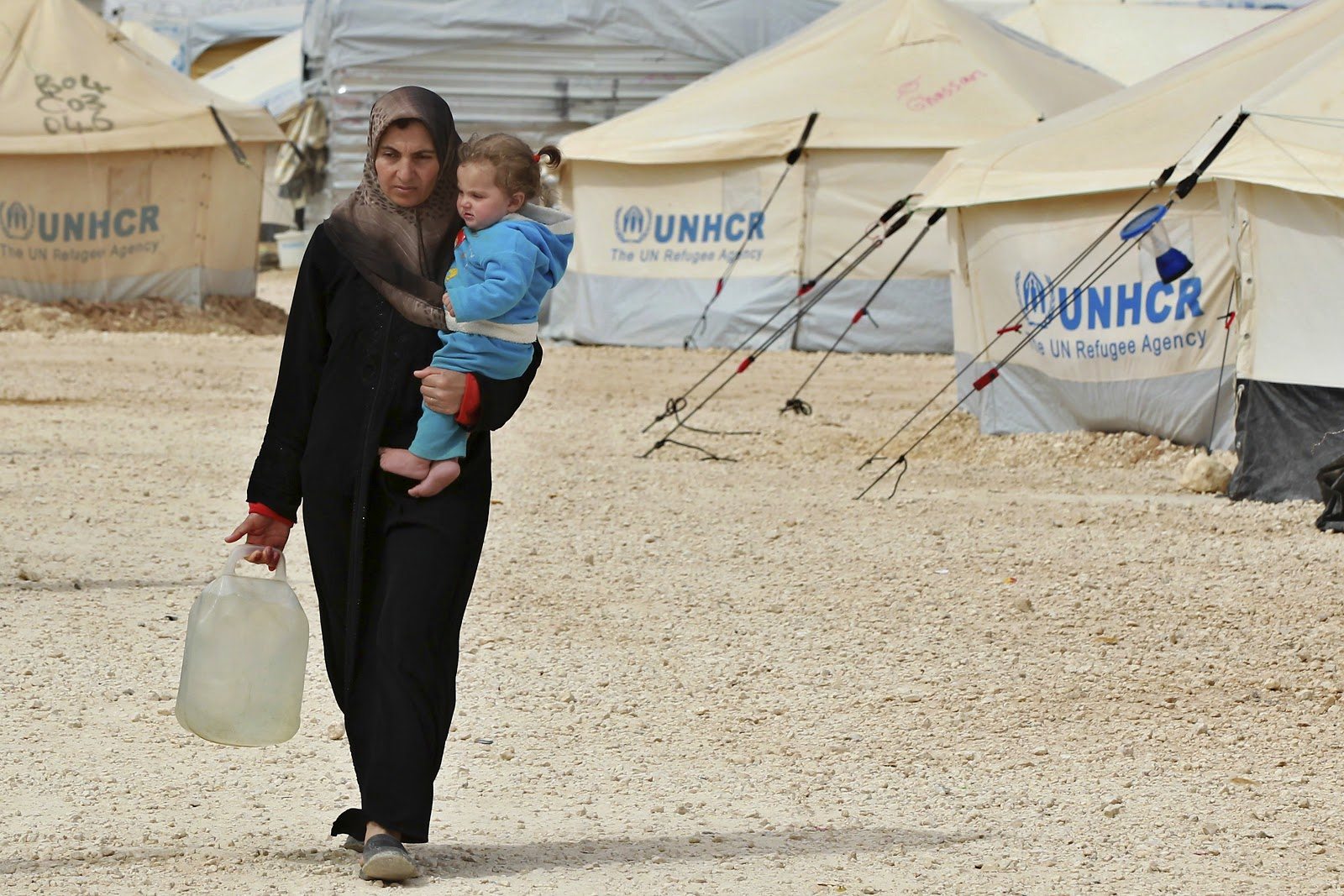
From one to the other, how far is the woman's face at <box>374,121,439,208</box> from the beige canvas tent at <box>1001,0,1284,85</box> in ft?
68.4

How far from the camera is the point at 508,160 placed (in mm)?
3359

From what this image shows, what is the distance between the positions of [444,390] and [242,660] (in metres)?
0.64

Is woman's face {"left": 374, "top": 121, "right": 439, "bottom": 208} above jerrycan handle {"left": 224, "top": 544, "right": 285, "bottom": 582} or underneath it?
above

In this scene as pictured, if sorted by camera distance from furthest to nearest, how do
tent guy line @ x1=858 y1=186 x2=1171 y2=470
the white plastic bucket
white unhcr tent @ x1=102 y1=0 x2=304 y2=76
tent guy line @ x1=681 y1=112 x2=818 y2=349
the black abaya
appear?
white unhcr tent @ x1=102 y1=0 x2=304 y2=76 < the white plastic bucket < tent guy line @ x1=681 y1=112 x2=818 y2=349 < tent guy line @ x1=858 y1=186 x2=1171 y2=470 < the black abaya

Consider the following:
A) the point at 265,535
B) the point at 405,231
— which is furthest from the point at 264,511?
the point at 405,231

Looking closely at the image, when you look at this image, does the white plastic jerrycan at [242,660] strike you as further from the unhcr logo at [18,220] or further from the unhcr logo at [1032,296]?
the unhcr logo at [18,220]

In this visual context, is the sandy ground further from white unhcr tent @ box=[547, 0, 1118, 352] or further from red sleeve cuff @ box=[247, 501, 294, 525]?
white unhcr tent @ box=[547, 0, 1118, 352]

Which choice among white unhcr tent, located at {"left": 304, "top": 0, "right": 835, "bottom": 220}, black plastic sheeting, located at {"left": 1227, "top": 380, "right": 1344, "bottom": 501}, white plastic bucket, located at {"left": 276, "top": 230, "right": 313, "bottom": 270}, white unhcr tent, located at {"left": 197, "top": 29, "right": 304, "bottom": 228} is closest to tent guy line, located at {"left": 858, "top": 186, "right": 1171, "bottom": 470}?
black plastic sheeting, located at {"left": 1227, "top": 380, "right": 1344, "bottom": 501}

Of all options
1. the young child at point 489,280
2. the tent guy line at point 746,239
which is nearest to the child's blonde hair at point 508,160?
the young child at point 489,280

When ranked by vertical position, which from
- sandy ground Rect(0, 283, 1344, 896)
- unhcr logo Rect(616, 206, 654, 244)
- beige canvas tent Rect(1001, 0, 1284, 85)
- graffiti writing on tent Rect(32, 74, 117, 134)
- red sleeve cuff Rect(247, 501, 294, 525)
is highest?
beige canvas tent Rect(1001, 0, 1284, 85)

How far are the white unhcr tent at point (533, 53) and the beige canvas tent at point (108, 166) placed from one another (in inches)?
131

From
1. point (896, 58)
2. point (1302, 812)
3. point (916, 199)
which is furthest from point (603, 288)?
point (1302, 812)

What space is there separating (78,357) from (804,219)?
608 centimetres

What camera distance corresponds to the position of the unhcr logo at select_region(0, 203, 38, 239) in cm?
1659
